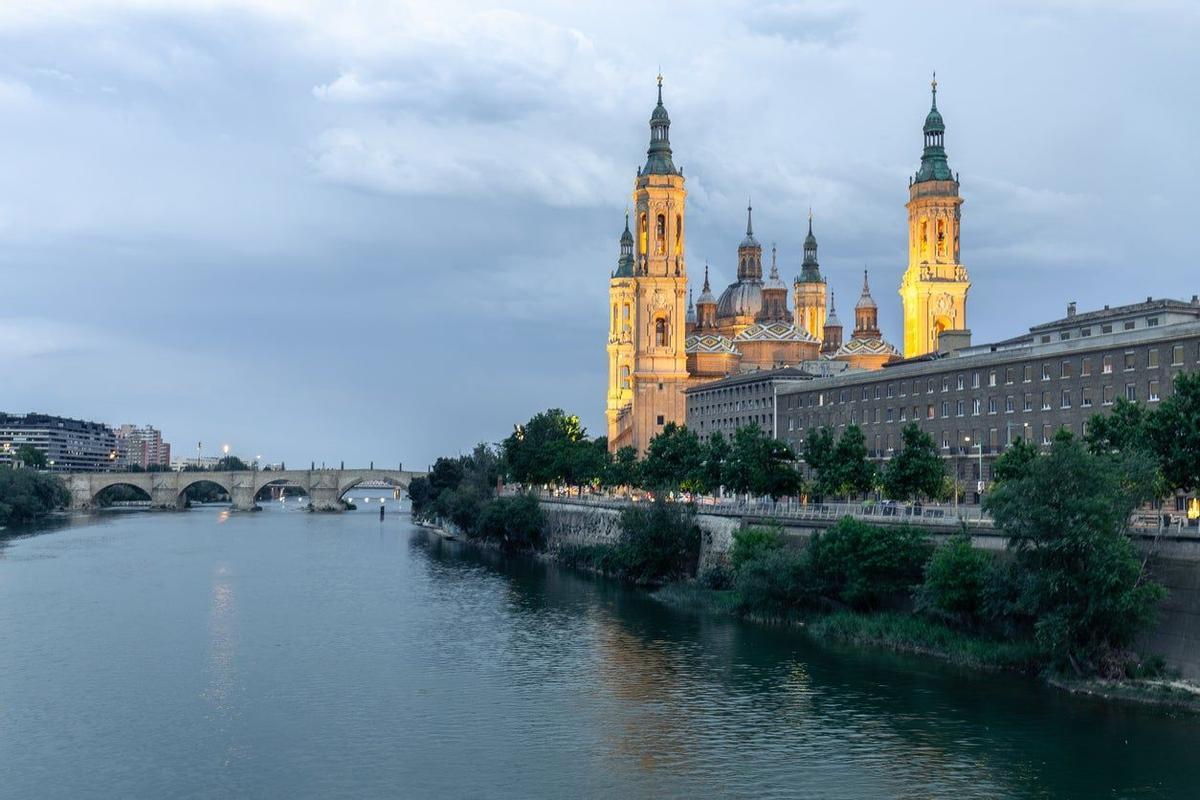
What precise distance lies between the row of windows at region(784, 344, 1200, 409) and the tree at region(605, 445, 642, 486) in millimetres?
24352

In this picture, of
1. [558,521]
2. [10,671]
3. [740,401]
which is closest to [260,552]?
[558,521]

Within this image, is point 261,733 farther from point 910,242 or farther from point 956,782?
point 910,242

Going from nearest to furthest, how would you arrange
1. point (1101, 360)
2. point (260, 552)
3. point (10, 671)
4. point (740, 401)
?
point (10, 671), point (1101, 360), point (260, 552), point (740, 401)

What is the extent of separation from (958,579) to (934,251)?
134518mm

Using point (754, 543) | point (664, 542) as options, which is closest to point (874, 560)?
point (754, 543)

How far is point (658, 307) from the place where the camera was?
19462cm

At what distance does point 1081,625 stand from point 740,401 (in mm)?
107831

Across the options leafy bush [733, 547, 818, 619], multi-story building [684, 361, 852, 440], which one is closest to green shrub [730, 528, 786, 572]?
leafy bush [733, 547, 818, 619]

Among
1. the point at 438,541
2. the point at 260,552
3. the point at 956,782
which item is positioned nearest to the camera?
the point at 956,782

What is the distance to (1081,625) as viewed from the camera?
5331 cm

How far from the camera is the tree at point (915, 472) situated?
83062 mm

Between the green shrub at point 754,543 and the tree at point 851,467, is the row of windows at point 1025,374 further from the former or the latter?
the green shrub at point 754,543

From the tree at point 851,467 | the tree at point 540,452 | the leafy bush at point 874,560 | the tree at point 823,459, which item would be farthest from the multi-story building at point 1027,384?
the tree at point 540,452

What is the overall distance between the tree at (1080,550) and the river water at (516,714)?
2892 mm
